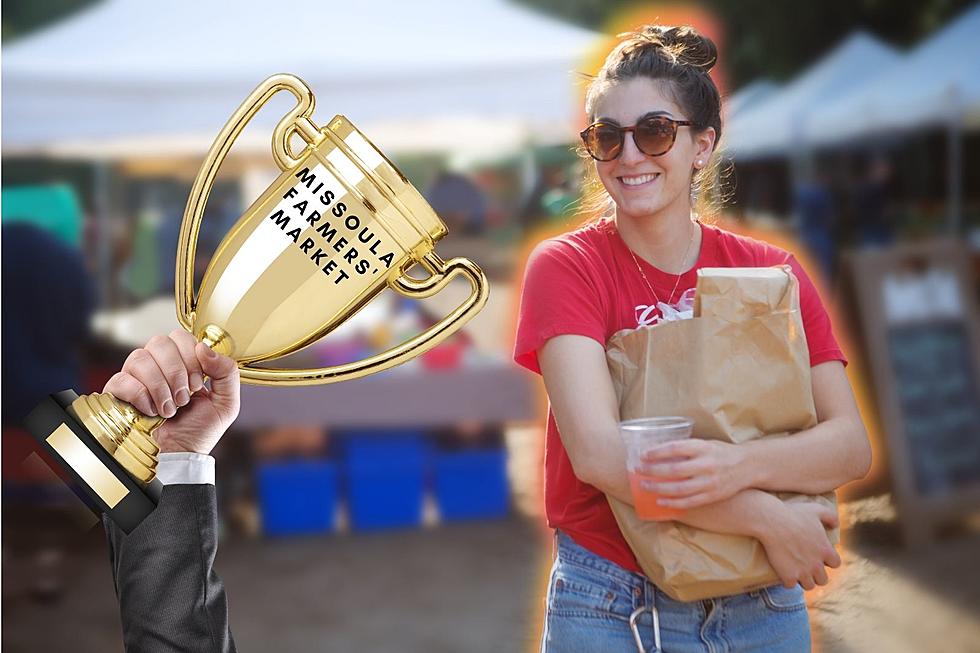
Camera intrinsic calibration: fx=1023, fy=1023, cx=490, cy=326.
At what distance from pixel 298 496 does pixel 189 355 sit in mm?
3409

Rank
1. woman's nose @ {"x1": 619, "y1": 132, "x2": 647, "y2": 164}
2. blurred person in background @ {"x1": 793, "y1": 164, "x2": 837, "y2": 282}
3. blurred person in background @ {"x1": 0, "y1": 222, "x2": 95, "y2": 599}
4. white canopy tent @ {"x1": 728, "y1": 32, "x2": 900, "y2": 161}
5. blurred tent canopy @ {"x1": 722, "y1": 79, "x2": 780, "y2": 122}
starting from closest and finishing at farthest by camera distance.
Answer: woman's nose @ {"x1": 619, "y1": 132, "x2": 647, "y2": 164}
blurred person in background @ {"x1": 0, "y1": 222, "x2": 95, "y2": 599}
blurred person in background @ {"x1": 793, "y1": 164, "x2": 837, "y2": 282}
white canopy tent @ {"x1": 728, "y1": 32, "x2": 900, "y2": 161}
blurred tent canopy @ {"x1": 722, "y1": 79, "x2": 780, "y2": 122}

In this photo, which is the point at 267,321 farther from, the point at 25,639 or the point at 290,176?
the point at 25,639

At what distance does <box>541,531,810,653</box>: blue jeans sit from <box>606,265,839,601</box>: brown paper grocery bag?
0.30 feet

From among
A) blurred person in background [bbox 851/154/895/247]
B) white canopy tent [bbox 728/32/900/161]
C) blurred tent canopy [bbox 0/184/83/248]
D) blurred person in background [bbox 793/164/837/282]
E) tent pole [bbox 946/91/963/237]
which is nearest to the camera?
blurred tent canopy [bbox 0/184/83/248]

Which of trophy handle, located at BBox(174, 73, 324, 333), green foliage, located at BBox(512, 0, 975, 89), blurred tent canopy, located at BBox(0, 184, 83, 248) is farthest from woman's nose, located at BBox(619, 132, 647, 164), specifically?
green foliage, located at BBox(512, 0, 975, 89)

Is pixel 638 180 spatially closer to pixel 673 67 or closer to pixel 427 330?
pixel 673 67

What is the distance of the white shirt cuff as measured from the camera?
83 centimetres

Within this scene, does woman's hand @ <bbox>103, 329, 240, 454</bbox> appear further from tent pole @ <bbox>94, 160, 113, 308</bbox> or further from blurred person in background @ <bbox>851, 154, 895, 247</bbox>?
blurred person in background @ <bbox>851, 154, 895, 247</bbox>

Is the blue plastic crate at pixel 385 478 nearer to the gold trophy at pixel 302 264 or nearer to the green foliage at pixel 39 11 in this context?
the gold trophy at pixel 302 264

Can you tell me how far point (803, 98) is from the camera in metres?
8.86

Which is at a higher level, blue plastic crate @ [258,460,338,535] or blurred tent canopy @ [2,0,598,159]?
blurred tent canopy @ [2,0,598,159]

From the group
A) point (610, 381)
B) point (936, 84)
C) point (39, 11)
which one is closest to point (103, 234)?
Answer: point (610, 381)

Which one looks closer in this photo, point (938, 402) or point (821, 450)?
point (821, 450)

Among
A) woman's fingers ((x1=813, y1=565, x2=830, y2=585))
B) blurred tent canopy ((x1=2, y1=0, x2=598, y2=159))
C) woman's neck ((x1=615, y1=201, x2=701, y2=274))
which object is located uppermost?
blurred tent canopy ((x1=2, y1=0, x2=598, y2=159))
